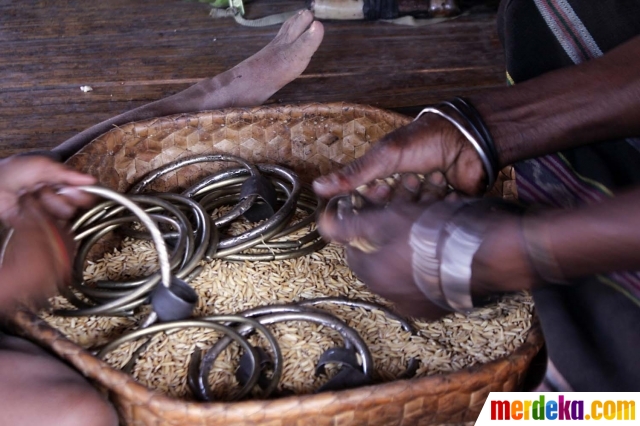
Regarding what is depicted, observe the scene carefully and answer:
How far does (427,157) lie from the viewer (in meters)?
1.06

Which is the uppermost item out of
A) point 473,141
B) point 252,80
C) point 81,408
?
point 473,141

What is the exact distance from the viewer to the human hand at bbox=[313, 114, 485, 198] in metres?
1.05

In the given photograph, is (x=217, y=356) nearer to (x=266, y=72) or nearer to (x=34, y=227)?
(x=34, y=227)

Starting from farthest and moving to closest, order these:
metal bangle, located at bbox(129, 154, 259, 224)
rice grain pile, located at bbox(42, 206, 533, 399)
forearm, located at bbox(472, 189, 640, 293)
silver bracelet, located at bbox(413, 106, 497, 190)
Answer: metal bangle, located at bbox(129, 154, 259, 224) < rice grain pile, located at bbox(42, 206, 533, 399) < silver bracelet, located at bbox(413, 106, 497, 190) < forearm, located at bbox(472, 189, 640, 293)

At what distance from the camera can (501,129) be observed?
41.4 inches

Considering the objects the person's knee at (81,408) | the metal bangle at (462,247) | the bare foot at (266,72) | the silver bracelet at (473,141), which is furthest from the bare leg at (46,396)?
the bare foot at (266,72)

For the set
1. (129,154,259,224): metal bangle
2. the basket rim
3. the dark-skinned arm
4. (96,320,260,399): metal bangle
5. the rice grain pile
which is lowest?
the rice grain pile

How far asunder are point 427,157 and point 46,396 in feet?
2.04

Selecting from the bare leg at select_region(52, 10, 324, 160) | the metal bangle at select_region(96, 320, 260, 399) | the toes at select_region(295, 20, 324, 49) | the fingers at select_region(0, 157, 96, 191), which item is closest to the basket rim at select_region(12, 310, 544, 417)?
the metal bangle at select_region(96, 320, 260, 399)

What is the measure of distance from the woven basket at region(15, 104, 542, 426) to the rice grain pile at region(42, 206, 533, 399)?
125mm

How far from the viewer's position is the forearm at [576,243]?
704 millimetres

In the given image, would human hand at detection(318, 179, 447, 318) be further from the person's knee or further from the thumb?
the person's knee

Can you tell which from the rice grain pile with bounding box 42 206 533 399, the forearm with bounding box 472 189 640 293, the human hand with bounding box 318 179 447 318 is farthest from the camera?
the rice grain pile with bounding box 42 206 533 399

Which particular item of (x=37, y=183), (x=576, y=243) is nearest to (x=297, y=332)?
(x=37, y=183)
